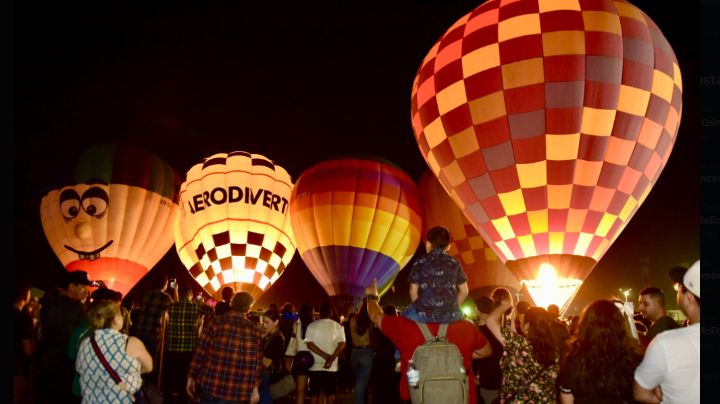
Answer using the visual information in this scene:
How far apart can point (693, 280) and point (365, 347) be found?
3439mm

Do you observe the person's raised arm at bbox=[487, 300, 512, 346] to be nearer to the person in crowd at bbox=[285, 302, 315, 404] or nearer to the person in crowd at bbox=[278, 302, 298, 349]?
the person in crowd at bbox=[285, 302, 315, 404]

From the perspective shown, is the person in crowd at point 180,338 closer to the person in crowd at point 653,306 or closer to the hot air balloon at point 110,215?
the person in crowd at point 653,306

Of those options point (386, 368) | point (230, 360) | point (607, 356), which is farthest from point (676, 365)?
point (386, 368)

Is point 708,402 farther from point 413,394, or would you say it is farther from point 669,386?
point 413,394

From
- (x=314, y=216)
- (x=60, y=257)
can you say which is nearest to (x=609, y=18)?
(x=314, y=216)

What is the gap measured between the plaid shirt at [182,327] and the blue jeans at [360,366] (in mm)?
1660

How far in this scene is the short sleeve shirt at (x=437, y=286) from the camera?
278 cm

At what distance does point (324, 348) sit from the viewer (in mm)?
5098

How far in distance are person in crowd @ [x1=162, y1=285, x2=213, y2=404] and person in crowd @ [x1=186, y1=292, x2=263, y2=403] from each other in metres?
2.08

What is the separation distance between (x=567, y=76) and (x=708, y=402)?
6.50 meters

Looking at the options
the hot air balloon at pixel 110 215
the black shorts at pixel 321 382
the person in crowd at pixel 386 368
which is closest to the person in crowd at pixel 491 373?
the person in crowd at pixel 386 368

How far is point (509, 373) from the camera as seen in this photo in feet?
11.0

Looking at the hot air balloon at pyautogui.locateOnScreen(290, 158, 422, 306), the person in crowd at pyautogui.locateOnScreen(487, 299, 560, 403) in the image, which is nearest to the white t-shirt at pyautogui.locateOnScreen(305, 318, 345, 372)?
the person in crowd at pyautogui.locateOnScreen(487, 299, 560, 403)

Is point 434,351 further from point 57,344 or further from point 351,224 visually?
point 351,224
